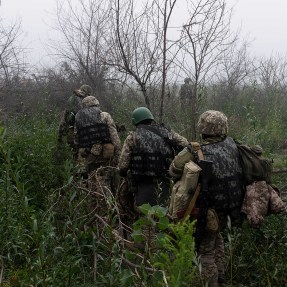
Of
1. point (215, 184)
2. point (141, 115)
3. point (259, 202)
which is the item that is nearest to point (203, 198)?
point (215, 184)

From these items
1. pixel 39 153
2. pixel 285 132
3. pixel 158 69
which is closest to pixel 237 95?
pixel 285 132

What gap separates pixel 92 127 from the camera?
6449 millimetres

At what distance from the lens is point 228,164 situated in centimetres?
382

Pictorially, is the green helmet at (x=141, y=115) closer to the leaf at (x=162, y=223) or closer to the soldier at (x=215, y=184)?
the soldier at (x=215, y=184)

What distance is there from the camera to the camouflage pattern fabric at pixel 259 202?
377 centimetres

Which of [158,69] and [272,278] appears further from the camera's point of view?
[158,69]

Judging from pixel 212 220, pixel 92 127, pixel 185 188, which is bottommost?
pixel 212 220

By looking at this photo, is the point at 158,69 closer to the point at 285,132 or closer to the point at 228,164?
the point at 228,164

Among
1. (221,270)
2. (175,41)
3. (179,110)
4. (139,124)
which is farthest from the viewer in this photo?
(179,110)

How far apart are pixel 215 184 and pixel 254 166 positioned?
0.38 m

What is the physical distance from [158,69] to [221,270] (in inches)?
162

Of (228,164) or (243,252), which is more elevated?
(228,164)

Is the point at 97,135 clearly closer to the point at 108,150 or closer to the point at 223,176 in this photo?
the point at 108,150

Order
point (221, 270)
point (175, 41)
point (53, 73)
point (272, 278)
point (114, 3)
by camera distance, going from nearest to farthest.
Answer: point (272, 278), point (221, 270), point (175, 41), point (114, 3), point (53, 73)
